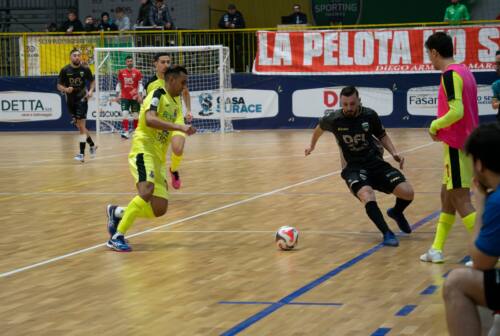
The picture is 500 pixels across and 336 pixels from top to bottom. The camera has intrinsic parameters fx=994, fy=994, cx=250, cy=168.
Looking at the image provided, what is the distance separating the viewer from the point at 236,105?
32.1 m

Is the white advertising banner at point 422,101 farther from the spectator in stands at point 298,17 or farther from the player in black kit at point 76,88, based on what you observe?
the player in black kit at point 76,88

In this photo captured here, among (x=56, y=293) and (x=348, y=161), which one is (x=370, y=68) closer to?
(x=348, y=161)

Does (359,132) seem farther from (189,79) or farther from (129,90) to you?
(189,79)

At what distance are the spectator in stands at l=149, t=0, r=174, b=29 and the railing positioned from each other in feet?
1.20

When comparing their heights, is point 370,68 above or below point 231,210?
above

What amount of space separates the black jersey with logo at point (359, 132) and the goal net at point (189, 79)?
66.2 feet

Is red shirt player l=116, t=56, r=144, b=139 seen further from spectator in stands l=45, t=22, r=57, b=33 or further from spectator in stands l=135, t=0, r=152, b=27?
spectator in stands l=45, t=22, r=57, b=33

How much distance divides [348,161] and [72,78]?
42.1 feet

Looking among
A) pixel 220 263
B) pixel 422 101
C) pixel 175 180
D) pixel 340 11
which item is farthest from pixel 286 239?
pixel 340 11

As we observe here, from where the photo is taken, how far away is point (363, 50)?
31219 mm

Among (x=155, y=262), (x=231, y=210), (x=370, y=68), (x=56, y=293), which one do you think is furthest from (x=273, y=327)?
(x=370, y=68)

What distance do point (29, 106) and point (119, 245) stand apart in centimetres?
2458

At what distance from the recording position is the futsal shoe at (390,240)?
10.3 m

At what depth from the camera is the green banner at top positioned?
118 feet
